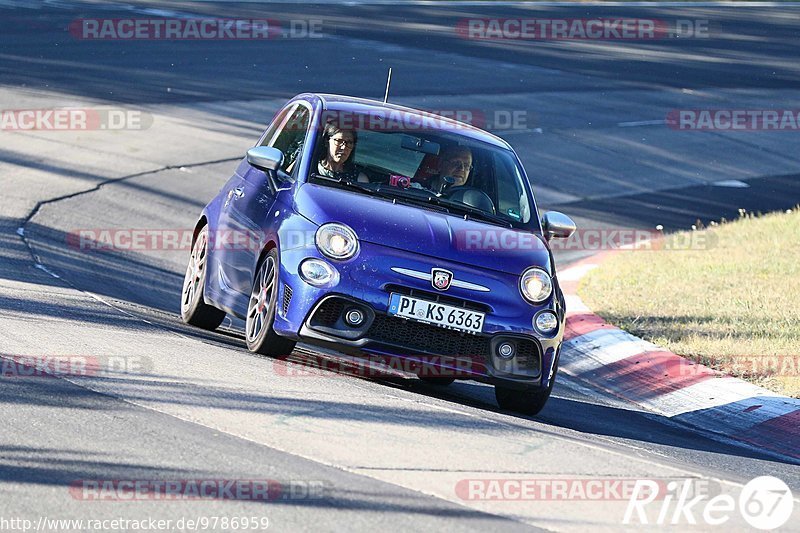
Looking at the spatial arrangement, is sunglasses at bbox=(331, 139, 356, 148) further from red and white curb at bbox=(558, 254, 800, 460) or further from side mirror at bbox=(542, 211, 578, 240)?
red and white curb at bbox=(558, 254, 800, 460)

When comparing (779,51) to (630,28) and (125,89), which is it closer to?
(630,28)

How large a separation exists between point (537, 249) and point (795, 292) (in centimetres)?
485

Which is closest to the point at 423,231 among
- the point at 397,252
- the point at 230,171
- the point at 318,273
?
the point at 397,252

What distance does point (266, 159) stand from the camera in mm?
8797

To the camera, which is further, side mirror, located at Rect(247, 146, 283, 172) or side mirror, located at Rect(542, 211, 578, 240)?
side mirror, located at Rect(542, 211, 578, 240)

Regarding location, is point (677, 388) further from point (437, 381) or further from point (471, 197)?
point (471, 197)

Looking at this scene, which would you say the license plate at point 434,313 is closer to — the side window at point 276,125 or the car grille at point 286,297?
the car grille at point 286,297

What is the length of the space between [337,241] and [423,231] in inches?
21.0

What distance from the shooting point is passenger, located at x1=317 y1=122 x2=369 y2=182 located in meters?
8.77

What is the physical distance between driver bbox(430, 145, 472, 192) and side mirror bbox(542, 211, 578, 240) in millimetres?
609

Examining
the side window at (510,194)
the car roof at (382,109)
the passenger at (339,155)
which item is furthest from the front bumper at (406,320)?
the car roof at (382,109)

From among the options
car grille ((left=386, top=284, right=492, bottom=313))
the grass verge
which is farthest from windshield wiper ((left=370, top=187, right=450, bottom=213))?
the grass verge

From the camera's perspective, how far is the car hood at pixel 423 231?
798cm

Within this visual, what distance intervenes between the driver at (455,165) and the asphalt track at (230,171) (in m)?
1.34
